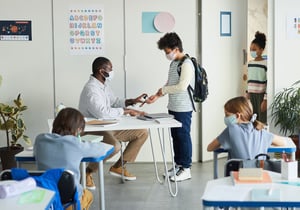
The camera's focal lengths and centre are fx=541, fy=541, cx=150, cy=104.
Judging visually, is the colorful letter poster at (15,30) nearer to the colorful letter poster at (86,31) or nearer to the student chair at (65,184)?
the colorful letter poster at (86,31)

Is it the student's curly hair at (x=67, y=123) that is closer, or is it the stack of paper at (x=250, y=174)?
the stack of paper at (x=250, y=174)

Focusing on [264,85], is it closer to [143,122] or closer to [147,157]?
[147,157]

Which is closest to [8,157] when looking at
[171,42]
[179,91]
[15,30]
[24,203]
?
[15,30]

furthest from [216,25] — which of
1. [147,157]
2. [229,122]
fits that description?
[229,122]

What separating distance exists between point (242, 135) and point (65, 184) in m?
1.25

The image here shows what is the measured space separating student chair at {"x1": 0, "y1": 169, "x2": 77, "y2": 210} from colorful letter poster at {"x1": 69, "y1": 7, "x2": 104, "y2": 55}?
3417mm

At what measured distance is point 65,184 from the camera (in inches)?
123

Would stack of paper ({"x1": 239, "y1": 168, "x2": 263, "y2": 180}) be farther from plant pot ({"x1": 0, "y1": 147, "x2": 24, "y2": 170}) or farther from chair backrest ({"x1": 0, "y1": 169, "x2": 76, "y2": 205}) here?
plant pot ({"x1": 0, "y1": 147, "x2": 24, "y2": 170})

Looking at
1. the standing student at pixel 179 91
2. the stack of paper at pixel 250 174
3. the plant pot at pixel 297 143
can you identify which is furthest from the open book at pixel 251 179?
the plant pot at pixel 297 143

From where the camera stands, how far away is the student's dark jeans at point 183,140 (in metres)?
5.48

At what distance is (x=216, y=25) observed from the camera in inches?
257

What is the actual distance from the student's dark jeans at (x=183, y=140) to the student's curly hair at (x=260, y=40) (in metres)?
1.61

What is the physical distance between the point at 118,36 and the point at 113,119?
67.2 inches

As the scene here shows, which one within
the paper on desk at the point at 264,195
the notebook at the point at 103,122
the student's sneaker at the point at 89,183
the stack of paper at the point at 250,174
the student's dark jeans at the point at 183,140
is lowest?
the student's sneaker at the point at 89,183
